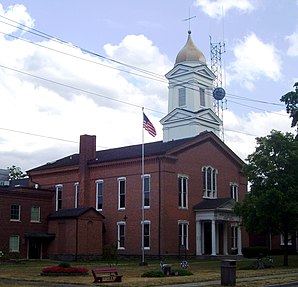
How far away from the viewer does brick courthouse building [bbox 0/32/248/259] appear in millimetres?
57656

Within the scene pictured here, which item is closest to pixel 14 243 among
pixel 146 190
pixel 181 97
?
pixel 146 190

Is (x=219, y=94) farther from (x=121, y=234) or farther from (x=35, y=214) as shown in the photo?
(x=35, y=214)

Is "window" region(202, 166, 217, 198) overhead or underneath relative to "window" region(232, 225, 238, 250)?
overhead

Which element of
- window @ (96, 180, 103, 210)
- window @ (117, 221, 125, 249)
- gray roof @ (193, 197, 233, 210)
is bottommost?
window @ (117, 221, 125, 249)

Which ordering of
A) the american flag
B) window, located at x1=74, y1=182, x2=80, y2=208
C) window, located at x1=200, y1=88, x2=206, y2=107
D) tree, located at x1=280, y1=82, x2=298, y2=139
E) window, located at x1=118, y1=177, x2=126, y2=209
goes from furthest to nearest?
window, located at x1=200, y1=88, x2=206, y2=107 < window, located at x1=74, y1=182, x2=80, y2=208 < window, located at x1=118, y1=177, x2=126, y2=209 < the american flag < tree, located at x1=280, y1=82, x2=298, y2=139

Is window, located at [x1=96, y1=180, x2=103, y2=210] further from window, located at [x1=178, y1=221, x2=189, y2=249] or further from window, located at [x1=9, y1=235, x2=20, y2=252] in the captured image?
window, located at [x1=178, y1=221, x2=189, y2=249]

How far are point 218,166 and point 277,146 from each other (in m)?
20.3

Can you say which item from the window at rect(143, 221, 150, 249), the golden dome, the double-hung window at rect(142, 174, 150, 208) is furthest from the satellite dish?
the window at rect(143, 221, 150, 249)

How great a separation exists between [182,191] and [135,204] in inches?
190

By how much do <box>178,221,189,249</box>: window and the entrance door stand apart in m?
15.2

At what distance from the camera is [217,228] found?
60906 mm

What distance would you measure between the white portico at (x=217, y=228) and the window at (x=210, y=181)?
1.67m

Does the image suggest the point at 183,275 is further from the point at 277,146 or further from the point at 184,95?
the point at 184,95

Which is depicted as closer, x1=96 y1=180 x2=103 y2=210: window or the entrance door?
the entrance door
